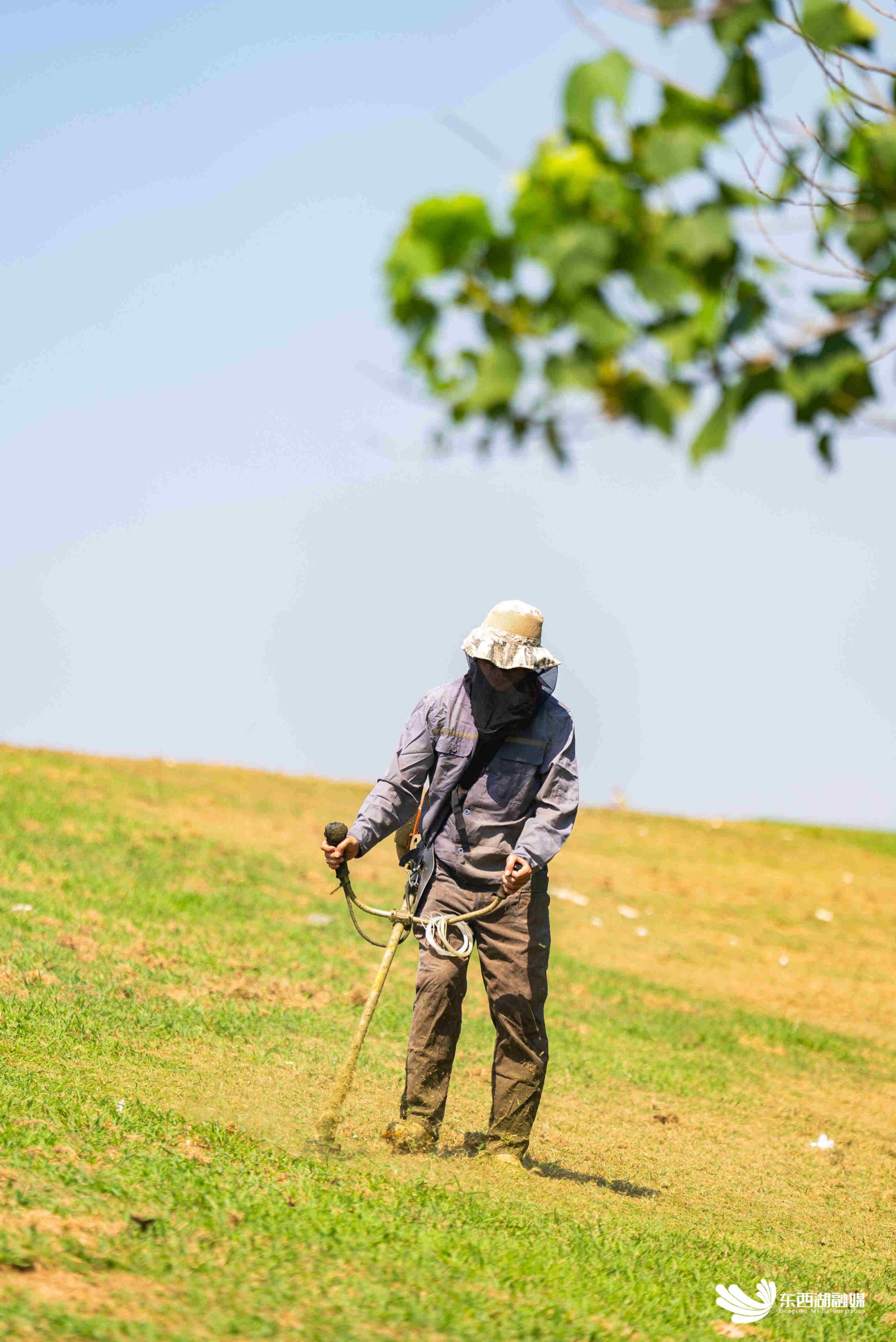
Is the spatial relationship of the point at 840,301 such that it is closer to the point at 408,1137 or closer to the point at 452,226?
the point at 452,226

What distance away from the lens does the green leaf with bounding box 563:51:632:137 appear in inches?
122

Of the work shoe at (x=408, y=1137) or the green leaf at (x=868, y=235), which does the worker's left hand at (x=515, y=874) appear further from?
the green leaf at (x=868, y=235)

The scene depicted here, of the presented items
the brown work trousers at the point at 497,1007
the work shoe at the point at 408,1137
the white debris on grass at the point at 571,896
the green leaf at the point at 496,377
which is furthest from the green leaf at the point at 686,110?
the white debris on grass at the point at 571,896

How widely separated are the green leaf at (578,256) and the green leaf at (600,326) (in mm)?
38

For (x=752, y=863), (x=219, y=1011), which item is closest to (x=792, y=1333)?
(x=219, y=1011)

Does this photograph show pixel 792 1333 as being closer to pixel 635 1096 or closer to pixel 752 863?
pixel 635 1096

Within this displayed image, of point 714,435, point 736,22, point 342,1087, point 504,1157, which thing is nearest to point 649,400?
point 714,435

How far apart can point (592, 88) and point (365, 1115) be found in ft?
18.1

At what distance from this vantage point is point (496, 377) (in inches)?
126

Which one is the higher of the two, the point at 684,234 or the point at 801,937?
the point at 684,234

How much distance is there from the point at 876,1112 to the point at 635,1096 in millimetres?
2192

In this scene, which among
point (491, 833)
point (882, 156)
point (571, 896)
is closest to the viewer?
point (882, 156)

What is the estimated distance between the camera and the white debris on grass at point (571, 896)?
672 inches

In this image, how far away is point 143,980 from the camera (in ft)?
31.0
